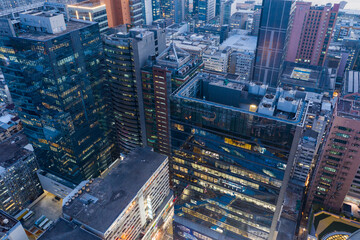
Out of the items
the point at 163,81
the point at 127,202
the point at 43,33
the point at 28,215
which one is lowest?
the point at 28,215

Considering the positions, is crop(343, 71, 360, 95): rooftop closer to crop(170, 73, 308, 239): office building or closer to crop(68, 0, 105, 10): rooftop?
crop(170, 73, 308, 239): office building

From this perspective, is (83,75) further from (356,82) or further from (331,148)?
(356,82)

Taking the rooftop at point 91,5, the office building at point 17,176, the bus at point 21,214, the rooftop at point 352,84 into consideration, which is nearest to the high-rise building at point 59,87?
the office building at point 17,176

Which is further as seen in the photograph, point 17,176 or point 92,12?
point 92,12

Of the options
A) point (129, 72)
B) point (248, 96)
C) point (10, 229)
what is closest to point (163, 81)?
point (129, 72)

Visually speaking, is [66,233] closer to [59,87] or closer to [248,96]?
[59,87]

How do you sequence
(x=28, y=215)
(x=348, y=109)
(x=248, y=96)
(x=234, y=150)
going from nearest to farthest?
(x=234, y=150) → (x=248, y=96) → (x=348, y=109) → (x=28, y=215)

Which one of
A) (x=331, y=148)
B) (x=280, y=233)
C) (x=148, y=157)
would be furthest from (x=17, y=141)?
(x=331, y=148)
